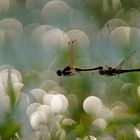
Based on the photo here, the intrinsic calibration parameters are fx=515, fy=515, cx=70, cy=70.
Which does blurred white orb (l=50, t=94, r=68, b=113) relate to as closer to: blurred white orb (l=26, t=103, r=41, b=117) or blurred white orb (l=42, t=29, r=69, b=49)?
blurred white orb (l=26, t=103, r=41, b=117)

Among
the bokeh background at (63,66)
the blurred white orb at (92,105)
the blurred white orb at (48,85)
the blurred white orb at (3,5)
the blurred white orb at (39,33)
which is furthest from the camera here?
the blurred white orb at (3,5)

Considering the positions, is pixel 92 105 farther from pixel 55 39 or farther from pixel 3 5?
pixel 3 5

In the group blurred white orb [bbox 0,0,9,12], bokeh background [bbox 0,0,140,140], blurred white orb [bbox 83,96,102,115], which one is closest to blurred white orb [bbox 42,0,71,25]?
bokeh background [bbox 0,0,140,140]

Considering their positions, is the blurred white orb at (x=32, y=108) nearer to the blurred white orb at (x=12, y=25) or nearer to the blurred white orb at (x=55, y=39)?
the blurred white orb at (x=55, y=39)

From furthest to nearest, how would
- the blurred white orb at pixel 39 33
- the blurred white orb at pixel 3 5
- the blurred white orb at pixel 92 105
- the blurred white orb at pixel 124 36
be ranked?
the blurred white orb at pixel 3 5 < the blurred white orb at pixel 39 33 < the blurred white orb at pixel 124 36 < the blurred white orb at pixel 92 105

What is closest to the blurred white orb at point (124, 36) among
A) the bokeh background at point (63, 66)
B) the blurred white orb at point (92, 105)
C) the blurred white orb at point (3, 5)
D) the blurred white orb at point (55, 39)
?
the bokeh background at point (63, 66)

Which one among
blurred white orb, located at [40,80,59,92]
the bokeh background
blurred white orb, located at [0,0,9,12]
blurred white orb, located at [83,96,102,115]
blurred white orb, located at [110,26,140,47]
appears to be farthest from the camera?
blurred white orb, located at [0,0,9,12]

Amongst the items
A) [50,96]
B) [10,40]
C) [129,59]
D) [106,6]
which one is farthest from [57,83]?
[106,6]
